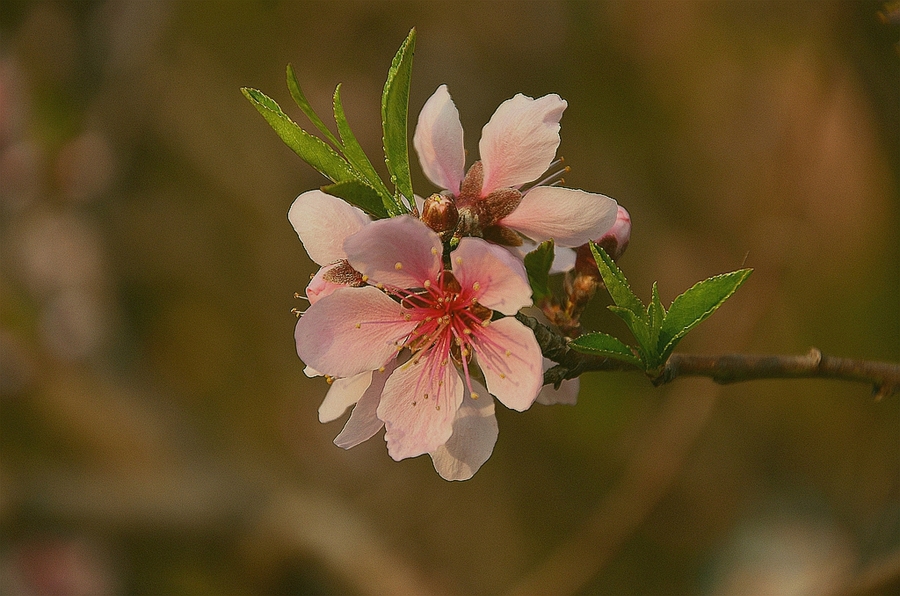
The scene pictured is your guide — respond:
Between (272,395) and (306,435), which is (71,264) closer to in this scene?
(272,395)

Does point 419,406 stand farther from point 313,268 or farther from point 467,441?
point 313,268

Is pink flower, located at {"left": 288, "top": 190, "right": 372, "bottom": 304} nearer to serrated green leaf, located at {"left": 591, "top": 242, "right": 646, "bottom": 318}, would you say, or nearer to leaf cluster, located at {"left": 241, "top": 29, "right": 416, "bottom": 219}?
leaf cluster, located at {"left": 241, "top": 29, "right": 416, "bottom": 219}

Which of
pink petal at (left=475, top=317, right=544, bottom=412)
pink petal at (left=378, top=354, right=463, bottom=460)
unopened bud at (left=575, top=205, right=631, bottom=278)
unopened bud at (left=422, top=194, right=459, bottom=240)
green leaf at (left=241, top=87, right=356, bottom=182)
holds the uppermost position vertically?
green leaf at (left=241, top=87, right=356, bottom=182)

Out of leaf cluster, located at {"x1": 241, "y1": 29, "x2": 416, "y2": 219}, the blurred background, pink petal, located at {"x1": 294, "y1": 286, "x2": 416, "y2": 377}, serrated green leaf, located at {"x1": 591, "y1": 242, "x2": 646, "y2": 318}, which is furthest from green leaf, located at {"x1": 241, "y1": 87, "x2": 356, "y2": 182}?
the blurred background

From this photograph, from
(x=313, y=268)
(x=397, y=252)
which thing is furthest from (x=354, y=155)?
(x=313, y=268)

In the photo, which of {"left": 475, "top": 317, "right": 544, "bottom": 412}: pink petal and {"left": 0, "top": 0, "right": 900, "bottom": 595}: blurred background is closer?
{"left": 475, "top": 317, "right": 544, "bottom": 412}: pink petal

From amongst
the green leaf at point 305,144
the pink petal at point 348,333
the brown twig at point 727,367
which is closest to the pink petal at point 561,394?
the brown twig at point 727,367

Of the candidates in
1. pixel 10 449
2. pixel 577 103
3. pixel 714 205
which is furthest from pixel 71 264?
pixel 714 205
